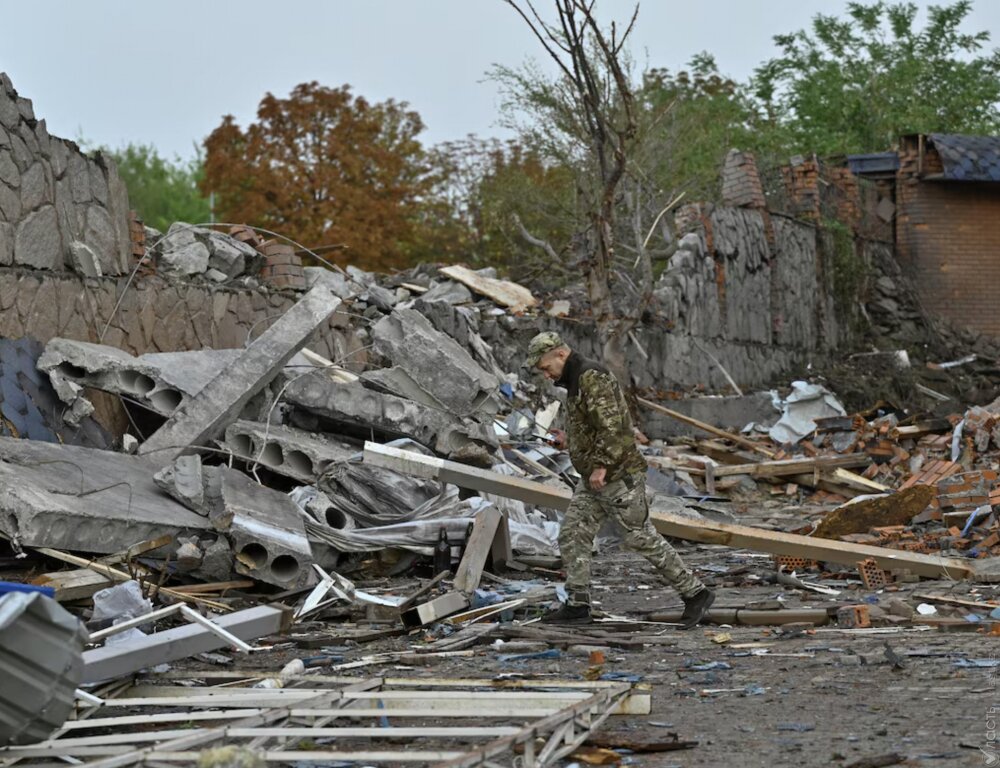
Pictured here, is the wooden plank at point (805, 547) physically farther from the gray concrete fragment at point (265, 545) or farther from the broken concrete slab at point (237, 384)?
the broken concrete slab at point (237, 384)

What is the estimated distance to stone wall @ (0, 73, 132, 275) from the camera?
438 inches

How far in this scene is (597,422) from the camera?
814 cm

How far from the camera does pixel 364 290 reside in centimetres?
1766

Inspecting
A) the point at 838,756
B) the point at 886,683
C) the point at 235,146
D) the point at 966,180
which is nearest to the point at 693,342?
the point at 966,180

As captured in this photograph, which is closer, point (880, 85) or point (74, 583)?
point (74, 583)

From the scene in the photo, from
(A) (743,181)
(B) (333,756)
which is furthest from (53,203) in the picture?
(A) (743,181)

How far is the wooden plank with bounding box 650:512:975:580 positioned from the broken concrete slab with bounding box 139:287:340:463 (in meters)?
3.51

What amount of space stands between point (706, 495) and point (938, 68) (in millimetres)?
31988

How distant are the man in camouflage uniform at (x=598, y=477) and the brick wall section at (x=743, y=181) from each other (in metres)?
16.5

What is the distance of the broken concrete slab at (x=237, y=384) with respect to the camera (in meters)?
10.9

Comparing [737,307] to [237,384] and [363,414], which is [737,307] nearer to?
Answer: [363,414]

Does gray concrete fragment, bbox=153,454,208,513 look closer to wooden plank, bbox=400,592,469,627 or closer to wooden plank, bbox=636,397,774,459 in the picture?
wooden plank, bbox=400,592,469,627

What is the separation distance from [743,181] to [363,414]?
552 inches

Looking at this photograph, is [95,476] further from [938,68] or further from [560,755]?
[938,68]
